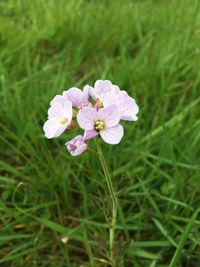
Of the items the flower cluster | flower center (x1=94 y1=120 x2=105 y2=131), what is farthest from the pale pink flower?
flower center (x1=94 y1=120 x2=105 y2=131)


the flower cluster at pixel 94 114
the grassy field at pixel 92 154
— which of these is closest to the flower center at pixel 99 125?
the flower cluster at pixel 94 114

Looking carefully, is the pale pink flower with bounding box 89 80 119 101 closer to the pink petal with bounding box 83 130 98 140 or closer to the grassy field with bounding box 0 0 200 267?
Result: the pink petal with bounding box 83 130 98 140

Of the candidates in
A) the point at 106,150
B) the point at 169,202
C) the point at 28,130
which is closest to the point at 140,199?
the point at 169,202

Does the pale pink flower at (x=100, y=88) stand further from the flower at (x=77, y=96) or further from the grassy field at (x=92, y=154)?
the grassy field at (x=92, y=154)

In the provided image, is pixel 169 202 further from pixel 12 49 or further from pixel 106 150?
pixel 12 49

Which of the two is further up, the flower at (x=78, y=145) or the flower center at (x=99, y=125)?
the flower center at (x=99, y=125)

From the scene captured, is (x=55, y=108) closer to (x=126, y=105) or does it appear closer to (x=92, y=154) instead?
(x=126, y=105)
